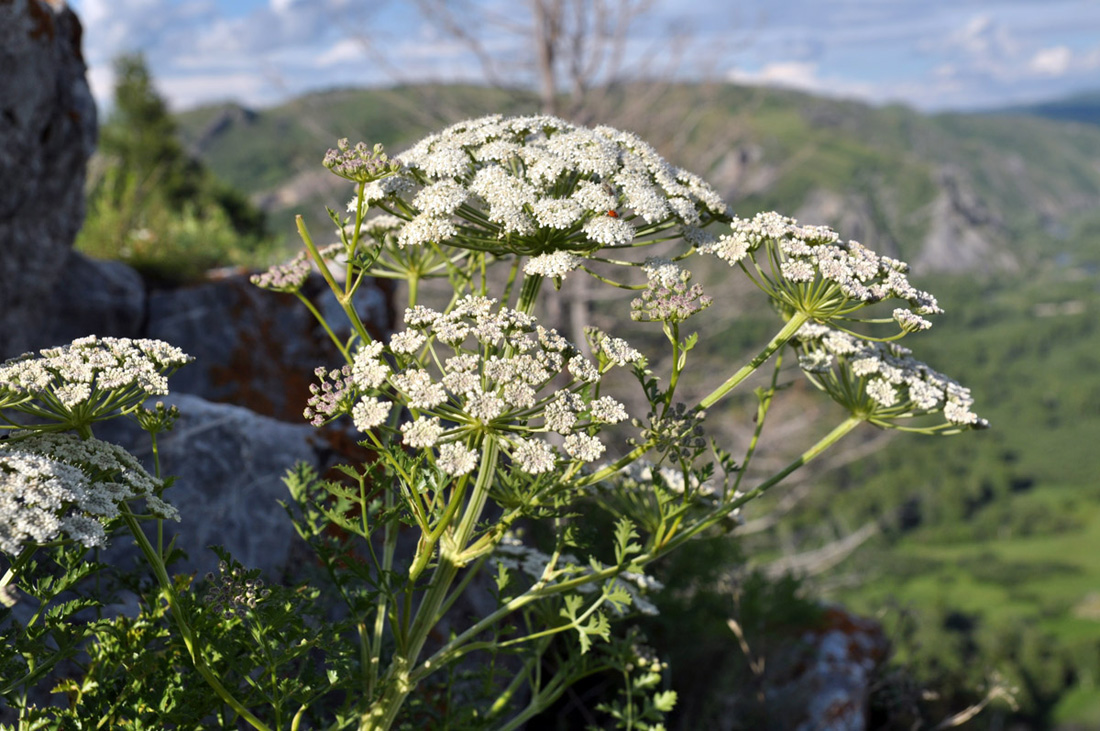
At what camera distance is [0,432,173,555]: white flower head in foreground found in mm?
2375

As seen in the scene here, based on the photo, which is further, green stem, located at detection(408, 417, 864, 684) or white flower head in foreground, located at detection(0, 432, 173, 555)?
green stem, located at detection(408, 417, 864, 684)

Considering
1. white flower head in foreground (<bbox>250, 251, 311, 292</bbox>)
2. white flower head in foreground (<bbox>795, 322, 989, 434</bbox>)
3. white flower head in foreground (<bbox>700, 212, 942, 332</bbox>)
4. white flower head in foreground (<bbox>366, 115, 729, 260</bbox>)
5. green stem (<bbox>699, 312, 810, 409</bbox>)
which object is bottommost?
white flower head in foreground (<bbox>795, 322, 989, 434</bbox>)

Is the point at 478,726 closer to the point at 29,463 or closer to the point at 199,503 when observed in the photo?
the point at 29,463

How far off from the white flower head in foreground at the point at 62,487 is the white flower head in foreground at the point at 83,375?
0.15 meters

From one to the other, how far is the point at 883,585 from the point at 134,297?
429ft

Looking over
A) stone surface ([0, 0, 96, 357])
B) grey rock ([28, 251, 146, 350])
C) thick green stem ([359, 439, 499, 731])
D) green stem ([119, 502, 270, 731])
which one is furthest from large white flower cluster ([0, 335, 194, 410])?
grey rock ([28, 251, 146, 350])

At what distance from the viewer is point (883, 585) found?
389ft

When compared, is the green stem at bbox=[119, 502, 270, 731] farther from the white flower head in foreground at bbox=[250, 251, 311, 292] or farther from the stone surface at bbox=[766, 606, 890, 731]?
the stone surface at bbox=[766, 606, 890, 731]

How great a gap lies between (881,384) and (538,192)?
203 cm

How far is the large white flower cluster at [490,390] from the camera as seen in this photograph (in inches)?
108

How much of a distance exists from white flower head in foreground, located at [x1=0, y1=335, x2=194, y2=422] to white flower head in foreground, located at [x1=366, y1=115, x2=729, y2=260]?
1.16 meters

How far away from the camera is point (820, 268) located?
3393 millimetres

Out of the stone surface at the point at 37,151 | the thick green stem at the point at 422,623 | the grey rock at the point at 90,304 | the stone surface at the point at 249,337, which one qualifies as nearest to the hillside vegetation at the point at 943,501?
the thick green stem at the point at 422,623

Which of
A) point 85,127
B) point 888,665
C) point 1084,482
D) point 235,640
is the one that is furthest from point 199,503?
point 1084,482
